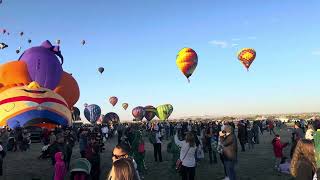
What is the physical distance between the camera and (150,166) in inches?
643

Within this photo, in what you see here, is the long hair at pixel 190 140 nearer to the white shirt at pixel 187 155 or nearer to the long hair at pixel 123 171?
the white shirt at pixel 187 155

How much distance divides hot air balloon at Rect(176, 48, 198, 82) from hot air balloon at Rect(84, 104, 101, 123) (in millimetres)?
23045

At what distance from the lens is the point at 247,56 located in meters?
42.6

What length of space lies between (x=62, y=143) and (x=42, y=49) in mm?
26935

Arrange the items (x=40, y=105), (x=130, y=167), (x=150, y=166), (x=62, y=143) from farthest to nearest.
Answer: (x=40, y=105), (x=150, y=166), (x=62, y=143), (x=130, y=167)

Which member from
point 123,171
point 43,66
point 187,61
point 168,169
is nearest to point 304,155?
point 123,171

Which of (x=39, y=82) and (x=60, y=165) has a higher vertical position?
(x=39, y=82)

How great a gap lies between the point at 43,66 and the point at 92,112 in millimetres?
25126

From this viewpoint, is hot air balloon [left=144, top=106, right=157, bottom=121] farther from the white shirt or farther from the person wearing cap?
the white shirt

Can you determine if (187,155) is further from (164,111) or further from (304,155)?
(164,111)

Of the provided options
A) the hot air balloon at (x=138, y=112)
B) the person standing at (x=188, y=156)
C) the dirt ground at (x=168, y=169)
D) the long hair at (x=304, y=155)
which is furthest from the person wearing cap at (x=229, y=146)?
the hot air balloon at (x=138, y=112)

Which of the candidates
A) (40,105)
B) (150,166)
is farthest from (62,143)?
(40,105)

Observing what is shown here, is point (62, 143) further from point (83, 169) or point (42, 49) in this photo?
point (42, 49)

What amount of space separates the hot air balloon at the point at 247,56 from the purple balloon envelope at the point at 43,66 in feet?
60.4
